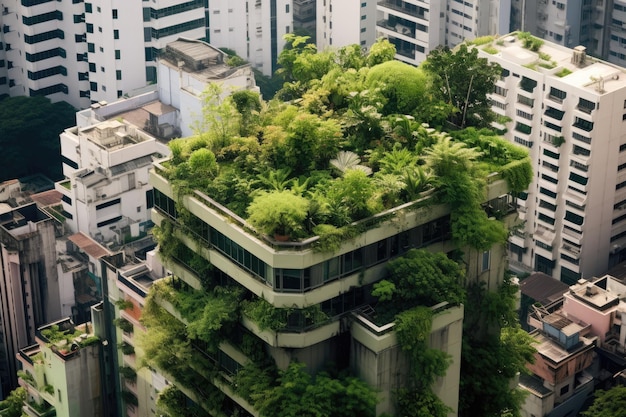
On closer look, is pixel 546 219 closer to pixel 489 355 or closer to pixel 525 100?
pixel 525 100

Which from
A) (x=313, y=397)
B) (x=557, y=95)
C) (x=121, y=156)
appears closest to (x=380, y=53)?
(x=313, y=397)

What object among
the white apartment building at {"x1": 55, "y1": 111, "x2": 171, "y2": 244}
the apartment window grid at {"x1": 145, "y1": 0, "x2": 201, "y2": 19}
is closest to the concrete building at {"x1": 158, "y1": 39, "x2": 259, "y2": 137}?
the white apartment building at {"x1": 55, "y1": 111, "x2": 171, "y2": 244}

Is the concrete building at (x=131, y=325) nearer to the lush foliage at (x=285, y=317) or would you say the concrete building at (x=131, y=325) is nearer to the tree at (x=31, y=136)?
the lush foliage at (x=285, y=317)

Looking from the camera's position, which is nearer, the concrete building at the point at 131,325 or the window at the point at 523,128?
the concrete building at the point at 131,325

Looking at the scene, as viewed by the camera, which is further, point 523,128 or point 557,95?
point 523,128

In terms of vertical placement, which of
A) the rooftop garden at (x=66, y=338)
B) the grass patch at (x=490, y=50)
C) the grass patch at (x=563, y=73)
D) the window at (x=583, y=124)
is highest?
the grass patch at (x=490, y=50)

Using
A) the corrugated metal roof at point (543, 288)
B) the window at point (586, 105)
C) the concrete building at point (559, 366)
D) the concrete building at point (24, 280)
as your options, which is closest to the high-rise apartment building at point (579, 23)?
the window at point (586, 105)

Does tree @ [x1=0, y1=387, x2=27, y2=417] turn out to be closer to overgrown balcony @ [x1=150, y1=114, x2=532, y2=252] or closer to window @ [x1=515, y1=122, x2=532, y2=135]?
overgrown balcony @ [x1=150, y1=114, x2=532, y2=252]

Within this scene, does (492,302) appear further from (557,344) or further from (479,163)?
(557,344)
